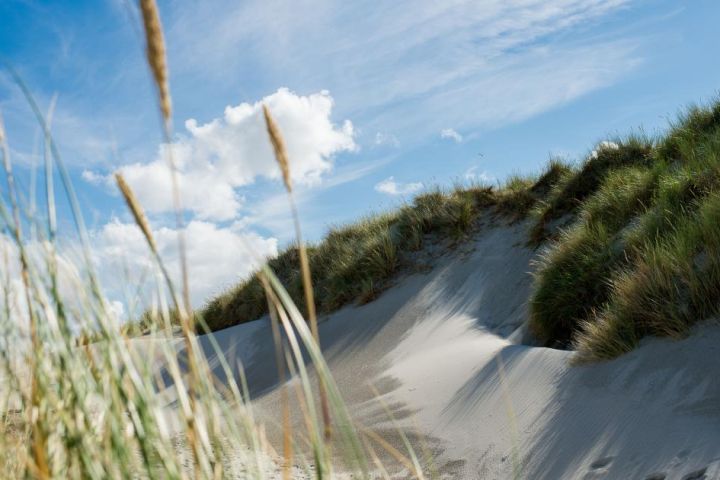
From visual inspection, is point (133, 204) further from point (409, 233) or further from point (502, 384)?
point (409, 233)

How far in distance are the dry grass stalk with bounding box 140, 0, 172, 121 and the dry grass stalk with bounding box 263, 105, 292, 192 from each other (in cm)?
16

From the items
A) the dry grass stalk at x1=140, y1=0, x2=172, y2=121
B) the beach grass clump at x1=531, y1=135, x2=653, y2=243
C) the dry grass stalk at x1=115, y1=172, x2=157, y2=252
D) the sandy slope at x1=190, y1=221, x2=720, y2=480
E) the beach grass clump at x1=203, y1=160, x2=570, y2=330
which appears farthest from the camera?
the beach grass clump at x1=203, y1=160, x2=570, y2=330

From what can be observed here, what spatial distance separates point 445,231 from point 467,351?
348cm

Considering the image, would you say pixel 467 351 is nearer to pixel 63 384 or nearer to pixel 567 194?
pixel 567 194

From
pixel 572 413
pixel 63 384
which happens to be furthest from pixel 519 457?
pixel 63 384

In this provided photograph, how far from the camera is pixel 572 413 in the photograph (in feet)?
14.0

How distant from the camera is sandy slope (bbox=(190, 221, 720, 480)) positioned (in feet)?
11.7

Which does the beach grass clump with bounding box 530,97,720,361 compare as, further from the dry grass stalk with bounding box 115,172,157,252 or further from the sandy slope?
the dry grass stalk with bounding box 115,172,157,252

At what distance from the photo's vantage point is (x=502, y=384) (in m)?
5.16

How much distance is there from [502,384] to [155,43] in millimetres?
4651

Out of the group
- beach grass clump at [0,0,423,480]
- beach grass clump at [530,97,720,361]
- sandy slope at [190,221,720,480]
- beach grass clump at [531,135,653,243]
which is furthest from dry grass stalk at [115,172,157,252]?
beach grass clump at [531,135,653,243]

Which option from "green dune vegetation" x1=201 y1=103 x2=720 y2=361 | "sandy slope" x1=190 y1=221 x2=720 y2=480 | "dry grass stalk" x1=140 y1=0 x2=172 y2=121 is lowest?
"sandy slope" x1=190 y1=221 x2=720 y2=480

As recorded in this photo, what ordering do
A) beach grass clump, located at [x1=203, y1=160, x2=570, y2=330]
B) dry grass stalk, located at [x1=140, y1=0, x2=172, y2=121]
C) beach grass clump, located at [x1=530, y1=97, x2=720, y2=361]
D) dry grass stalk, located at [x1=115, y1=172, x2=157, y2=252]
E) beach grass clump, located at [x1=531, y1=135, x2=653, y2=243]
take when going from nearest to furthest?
1. dry grass stalk, located at [x1=140, y1=0, x2=172, y2=121]
2. dry grass stalk, located at [x1=115, y1=172, x2=157, y2=252]
3. beach grass clump, located at [x1=530, y1=97, x2=720, y2=361]
4. beach grass clump, located at [x1=531, y1=135, x2=653, y2=243]
5. beach grass clump, located at [x1=203, y1=160, x2=570, y2=330]

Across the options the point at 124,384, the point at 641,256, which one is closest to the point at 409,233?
the point at 641,256
